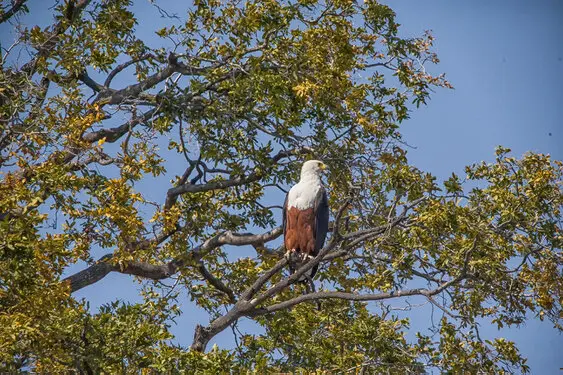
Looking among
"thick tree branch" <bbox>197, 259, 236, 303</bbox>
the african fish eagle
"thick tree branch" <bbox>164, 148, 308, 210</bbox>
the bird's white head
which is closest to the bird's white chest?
the african fish eagle

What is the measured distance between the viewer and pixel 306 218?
1008 cm

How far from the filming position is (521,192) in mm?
8891

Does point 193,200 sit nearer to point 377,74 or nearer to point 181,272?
point 181,272

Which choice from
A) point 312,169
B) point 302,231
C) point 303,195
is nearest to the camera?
point 312,169

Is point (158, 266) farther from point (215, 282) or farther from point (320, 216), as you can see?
point (320, 216)

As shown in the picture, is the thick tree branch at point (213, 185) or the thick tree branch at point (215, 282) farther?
the thick tree branch at point (213, 185)

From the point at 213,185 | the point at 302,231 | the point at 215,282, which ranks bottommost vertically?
the point at 215,282

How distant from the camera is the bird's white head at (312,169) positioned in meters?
9.60

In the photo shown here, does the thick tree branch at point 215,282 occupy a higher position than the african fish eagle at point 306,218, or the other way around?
the african fish eagle at point 306,218

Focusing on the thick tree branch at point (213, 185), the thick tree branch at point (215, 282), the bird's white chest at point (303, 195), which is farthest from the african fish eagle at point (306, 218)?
the thick tree branch at point (215, 282)

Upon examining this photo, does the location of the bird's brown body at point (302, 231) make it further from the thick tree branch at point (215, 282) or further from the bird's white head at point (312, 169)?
the thick tree branch at point (215, 282)

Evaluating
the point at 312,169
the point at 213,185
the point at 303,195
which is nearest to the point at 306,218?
the point at 303,195

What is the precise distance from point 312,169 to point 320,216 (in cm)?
60

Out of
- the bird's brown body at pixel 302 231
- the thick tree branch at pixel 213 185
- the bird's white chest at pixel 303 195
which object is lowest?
the bird's brown body at pixel 302 231
